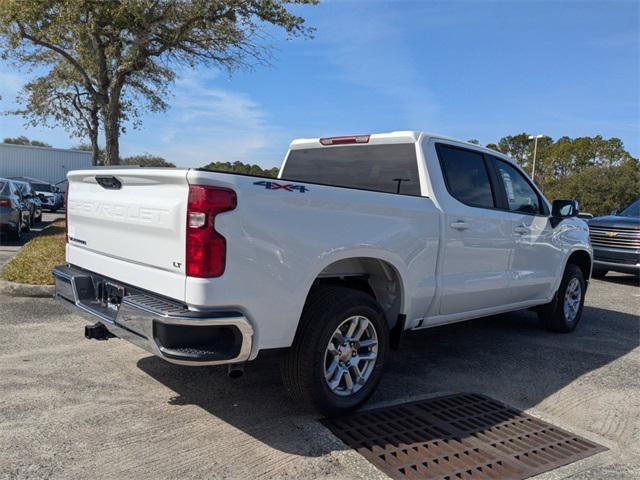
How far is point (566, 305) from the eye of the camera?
6.51 meters

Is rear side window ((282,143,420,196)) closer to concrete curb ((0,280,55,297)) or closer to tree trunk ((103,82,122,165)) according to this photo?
concrete curb ((0,280,55,297))

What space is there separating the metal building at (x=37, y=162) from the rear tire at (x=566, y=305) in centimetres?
3465

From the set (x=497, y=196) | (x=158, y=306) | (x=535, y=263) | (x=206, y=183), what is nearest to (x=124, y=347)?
(x=158, y=306)

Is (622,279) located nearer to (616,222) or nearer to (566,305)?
(616,222)

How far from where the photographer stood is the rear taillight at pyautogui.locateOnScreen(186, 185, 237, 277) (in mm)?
2988

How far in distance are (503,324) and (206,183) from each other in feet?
17.0

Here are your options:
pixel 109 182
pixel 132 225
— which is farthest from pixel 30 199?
pixel 132 225

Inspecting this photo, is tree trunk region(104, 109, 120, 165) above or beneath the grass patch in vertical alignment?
above

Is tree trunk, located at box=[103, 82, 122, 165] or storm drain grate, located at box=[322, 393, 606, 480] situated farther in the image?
tree trunk, located at box=[103, 82, 122, 165]

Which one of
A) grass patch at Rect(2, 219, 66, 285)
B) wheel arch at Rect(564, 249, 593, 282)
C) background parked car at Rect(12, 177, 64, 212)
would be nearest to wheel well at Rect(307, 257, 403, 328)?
wheel arch at Rect(564, 249, 593, 282)

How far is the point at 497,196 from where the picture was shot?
5.29 m

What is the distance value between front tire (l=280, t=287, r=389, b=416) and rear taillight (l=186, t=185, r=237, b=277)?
31.9 inches

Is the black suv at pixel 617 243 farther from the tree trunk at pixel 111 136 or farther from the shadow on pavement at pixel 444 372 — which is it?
the tree trunk at pixel 111 136

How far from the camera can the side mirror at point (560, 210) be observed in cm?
603
